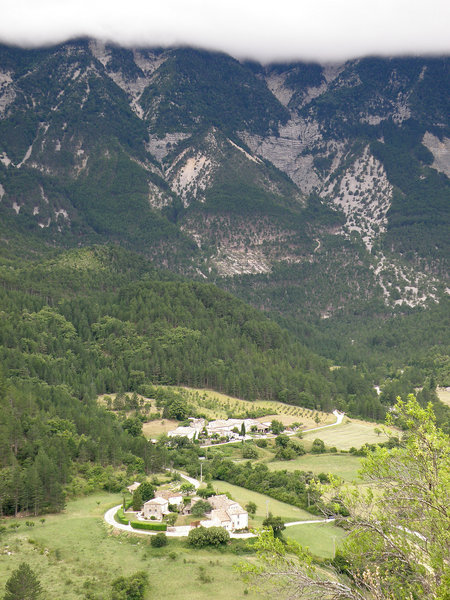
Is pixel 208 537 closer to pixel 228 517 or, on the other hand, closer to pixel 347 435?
pixel 228 517

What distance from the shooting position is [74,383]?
426 feet

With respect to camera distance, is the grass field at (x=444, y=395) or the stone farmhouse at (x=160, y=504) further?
the grass field at (x=444, y=395)

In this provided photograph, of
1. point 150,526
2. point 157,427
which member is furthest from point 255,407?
point 150,526

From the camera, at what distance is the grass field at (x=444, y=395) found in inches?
6024

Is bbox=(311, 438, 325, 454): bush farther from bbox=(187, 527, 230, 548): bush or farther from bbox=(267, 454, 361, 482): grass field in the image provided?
bbox=(187, 527, 230, 548): bush

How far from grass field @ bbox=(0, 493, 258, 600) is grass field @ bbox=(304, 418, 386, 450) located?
57463mm

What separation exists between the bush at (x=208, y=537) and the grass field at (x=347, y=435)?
53.1 meters

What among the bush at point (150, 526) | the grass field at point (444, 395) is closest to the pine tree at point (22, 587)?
the bush at point (150, 526)

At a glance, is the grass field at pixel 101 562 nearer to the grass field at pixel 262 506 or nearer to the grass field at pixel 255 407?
the grass field at pixel 262 506

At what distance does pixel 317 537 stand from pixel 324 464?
33.4 m

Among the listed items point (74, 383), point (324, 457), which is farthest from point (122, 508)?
point (74, 383)

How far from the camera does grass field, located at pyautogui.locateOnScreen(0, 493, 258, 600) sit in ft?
166

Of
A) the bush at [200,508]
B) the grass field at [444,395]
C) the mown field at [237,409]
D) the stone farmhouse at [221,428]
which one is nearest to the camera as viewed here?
the bush at [200,508]

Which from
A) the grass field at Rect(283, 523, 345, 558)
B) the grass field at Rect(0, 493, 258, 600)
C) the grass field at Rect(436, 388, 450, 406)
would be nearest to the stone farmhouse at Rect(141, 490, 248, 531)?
the grass field at Rect(0, 493, 258, 600)
